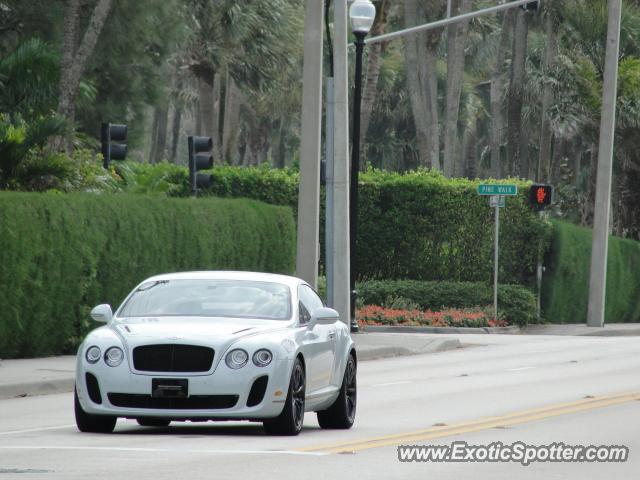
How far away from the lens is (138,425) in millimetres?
15445

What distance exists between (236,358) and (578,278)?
33.4m

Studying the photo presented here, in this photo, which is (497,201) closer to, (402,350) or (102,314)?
(402,350)


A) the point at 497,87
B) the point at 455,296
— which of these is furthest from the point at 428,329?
the point at 497,87

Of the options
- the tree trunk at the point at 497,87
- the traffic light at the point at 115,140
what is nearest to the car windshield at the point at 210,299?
the traffic light at the point at 115,140

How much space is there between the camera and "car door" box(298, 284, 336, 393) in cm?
1458

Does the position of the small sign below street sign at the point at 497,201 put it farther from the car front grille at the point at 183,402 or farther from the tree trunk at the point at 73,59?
the car front grille at the point at 183,402

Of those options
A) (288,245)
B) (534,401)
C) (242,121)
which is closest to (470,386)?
(534,401)

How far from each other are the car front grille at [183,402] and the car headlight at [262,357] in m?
0.34

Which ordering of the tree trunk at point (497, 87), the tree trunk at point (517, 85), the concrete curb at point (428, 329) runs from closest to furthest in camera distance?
the concrete curb at point (428, 329), the tree trunk at point (517, 85), the tree trunk at point (497, 87)

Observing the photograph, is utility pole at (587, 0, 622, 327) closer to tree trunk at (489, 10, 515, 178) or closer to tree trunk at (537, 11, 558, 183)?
tree trunk at (537, 11, 558, 183)

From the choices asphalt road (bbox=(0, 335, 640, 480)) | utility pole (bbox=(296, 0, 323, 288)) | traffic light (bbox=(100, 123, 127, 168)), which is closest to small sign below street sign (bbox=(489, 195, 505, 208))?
traffic light (bbox=(100, 123, 127, 168))

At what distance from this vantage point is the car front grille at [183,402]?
13.6 metres

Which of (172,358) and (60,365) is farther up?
(172,358)

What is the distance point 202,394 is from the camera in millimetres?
13602
